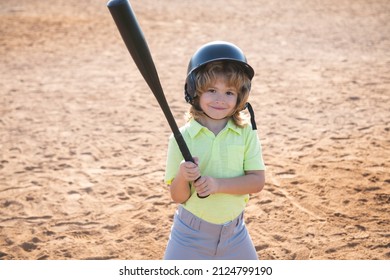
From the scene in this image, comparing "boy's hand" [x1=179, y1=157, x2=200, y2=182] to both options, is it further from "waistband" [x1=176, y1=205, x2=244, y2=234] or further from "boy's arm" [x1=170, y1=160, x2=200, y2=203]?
"waistband" [x1=176, y1=205, x2=244, y2=234]

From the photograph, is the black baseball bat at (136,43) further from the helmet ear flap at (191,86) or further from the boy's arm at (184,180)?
the helmet ear flap at (191,86)

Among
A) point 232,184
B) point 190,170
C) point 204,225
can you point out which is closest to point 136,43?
point 190,170

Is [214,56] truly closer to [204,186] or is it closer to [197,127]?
[197,127]

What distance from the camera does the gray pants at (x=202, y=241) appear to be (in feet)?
8.03

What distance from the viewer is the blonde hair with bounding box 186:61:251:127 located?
2.44 meters

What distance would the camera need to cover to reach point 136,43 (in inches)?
81.7

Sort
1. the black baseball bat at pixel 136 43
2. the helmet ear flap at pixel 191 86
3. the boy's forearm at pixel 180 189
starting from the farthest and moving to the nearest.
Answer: the helmet ear flap at pixel 191 86 < the boy's forearm at pixel 180 189 < the black baseball bat at pixel 136 43

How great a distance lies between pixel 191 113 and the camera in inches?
101

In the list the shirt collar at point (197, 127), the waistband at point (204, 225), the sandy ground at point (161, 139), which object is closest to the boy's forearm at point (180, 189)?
the waistband at point (204, 225)

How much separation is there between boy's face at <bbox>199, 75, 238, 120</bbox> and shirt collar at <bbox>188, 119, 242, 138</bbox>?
0.07 m

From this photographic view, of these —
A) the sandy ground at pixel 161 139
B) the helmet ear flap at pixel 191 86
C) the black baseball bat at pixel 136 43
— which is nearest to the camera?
the black baseball bat at pixel 136 43
